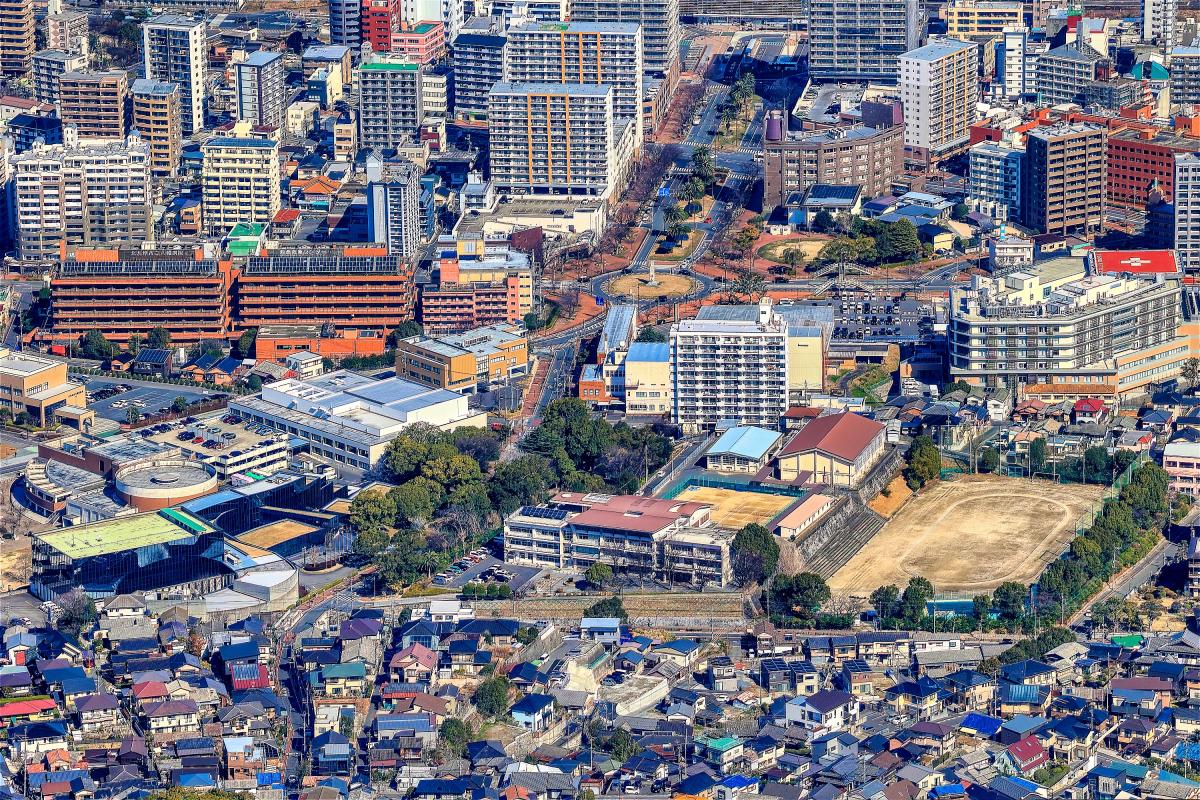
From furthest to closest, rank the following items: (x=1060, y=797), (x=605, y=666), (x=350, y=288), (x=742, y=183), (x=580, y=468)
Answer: (x=742, y=183)
(x=350, y=288)
(x=580, y=468)
(x=605, y=666)
(x=1060, y=797)

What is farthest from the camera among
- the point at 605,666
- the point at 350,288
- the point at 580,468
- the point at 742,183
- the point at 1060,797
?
the point at 742,183

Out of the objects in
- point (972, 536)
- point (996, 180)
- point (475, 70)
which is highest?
point (475, 70)

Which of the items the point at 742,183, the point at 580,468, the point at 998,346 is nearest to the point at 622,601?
the point at 580,468

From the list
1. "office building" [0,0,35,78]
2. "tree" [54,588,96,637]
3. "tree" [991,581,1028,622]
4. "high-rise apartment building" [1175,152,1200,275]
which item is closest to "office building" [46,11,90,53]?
"office building" [0,0,35,78]

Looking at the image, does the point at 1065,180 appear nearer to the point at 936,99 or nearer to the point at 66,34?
the point at 936,99

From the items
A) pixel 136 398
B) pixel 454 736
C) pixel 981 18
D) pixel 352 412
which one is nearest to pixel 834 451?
pixel 352 412

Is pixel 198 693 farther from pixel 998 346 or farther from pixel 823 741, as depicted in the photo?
pixel 998 346
